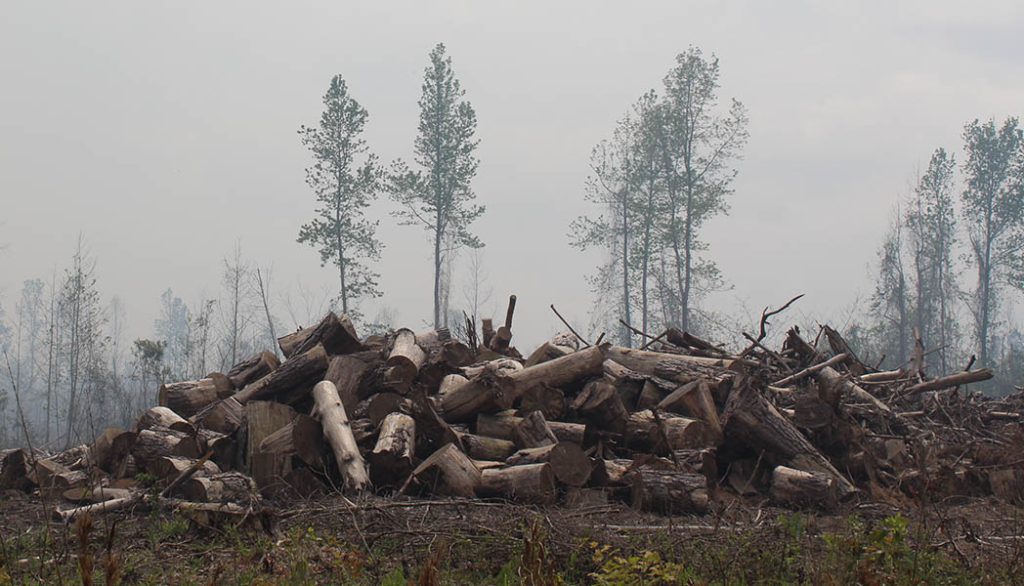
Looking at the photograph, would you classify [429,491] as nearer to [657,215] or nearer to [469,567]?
[469,567]

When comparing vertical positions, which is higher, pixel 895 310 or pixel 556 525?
pixel 895 310

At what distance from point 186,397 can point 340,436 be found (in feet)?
11.5

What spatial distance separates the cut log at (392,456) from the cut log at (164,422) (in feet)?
8.12

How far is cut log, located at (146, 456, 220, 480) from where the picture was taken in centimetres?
820

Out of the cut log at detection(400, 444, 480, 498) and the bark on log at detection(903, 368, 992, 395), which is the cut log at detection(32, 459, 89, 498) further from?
the bark on log at detection(903, 368, 992, 395)

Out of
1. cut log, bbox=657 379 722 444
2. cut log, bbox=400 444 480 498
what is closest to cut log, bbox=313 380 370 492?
cut log, bbox=400 444 480 498

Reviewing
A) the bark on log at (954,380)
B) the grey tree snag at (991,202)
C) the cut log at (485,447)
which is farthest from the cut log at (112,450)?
the grey tree snag at (991,202)

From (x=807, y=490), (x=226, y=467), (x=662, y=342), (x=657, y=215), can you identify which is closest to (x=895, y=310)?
(x=657, y=215)

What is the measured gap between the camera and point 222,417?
9570 mm

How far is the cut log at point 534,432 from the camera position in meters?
8.74

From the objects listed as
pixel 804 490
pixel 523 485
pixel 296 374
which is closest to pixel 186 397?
pixel 296 374

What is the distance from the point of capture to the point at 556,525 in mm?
6105

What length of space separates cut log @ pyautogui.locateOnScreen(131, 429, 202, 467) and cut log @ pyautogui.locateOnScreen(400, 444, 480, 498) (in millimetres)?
2647

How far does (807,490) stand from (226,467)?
626cm
